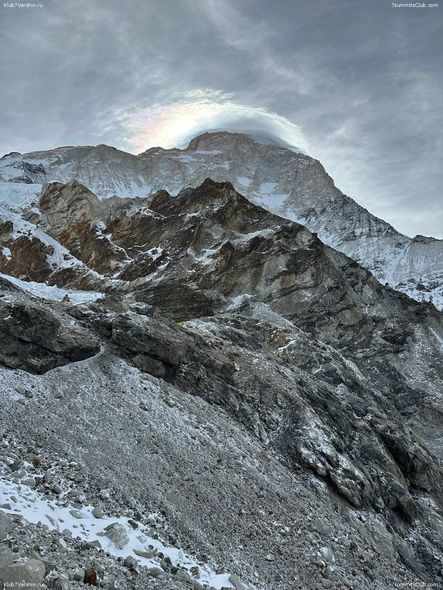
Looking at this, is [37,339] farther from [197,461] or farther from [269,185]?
[269,185]

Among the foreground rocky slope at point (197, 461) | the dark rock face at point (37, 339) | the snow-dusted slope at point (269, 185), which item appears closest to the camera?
the foreground rocky slope at point (197, 461)

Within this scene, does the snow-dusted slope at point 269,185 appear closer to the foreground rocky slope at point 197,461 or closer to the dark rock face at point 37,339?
the dark rock face at point 37,339

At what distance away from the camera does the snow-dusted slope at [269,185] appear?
13862cm

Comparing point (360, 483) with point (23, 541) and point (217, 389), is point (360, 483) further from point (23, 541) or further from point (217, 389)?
point (23, 541)

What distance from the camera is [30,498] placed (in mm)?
13812

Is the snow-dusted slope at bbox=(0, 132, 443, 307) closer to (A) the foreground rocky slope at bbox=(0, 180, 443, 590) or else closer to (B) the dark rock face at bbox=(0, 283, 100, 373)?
(B) the dark rock face at bbox=(0, 283, 100, 373)

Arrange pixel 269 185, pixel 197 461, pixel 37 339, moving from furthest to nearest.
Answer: pixel 269 185, pixel 37 339, pixel 197 461

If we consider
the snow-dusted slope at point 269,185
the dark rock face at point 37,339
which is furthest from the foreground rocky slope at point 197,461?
the snow-dusted slope at point 269,185

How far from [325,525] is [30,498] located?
1145 cm

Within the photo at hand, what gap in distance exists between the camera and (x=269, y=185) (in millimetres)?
191500

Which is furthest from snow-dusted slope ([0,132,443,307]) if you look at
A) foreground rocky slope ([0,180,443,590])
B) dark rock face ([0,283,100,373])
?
foreground rocky slope ([0,180,443,590])

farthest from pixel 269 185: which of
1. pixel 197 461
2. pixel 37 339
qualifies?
pixel 197 461

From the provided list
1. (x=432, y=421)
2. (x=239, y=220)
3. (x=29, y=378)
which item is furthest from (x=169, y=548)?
(x=239, y=220)

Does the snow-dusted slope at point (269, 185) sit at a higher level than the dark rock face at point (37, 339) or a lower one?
higher
